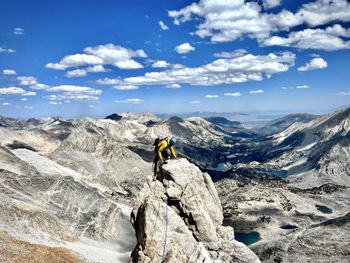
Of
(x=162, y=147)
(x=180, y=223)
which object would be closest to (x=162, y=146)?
(x=162, y=147)

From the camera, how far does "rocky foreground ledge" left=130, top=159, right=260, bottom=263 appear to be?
1458 inches

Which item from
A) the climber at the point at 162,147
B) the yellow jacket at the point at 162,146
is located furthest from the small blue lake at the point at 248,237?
the yellow jacket at the point at 162,146

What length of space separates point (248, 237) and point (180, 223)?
382 feet

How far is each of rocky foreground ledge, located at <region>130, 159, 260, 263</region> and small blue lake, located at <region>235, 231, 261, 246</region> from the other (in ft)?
325

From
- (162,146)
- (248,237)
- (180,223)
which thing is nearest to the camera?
(180,223)

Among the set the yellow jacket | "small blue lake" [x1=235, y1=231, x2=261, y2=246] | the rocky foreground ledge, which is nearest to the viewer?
the rocky foreground ledge

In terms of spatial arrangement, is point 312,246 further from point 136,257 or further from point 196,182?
point 136,257

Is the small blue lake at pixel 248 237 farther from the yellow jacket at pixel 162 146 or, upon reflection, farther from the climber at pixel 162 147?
the yellow jacket at pixel 162 146

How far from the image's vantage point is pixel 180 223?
40531mm

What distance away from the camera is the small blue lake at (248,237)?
5629 inches

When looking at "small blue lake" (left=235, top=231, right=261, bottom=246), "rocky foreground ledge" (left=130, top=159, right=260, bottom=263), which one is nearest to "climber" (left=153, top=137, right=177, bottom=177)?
"rocky foreground ledge" (left=130, top=159, right=260, bottom=263)

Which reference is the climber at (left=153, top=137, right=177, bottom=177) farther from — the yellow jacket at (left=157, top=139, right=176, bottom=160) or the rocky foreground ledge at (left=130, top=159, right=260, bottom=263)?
the rocky foreground ledge at (left=130, top=159, right=260, bottom=263)

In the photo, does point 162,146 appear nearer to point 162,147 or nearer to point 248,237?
point 162,147

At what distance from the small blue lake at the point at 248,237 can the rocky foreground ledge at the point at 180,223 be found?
99143 mm
